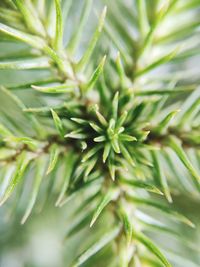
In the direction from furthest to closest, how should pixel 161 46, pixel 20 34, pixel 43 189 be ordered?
pixel 43 189
pixel 161 46
pixel 20 34

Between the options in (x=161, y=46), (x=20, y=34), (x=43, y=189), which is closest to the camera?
(x=20, y=34)

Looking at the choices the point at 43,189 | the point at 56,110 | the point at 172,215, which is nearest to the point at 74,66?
the point at 56,110

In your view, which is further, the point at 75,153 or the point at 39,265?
the point at 39,265

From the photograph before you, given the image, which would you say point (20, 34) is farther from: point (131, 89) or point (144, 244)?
point (144, 244)

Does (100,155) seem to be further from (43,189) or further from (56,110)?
(43,189)

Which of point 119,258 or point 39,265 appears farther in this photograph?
point 39,265

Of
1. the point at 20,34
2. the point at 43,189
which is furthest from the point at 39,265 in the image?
the point at 20,34

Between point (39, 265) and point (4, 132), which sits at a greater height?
point (4, 132)

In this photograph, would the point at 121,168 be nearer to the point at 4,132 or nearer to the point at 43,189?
the point at 4,132
